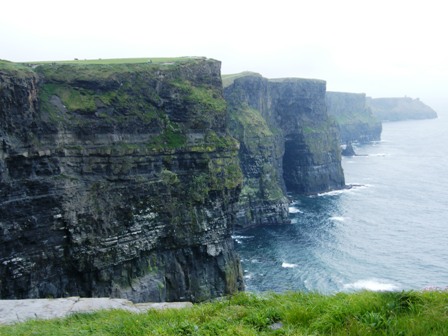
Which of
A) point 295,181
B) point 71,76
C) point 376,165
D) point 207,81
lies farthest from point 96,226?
point 376,165

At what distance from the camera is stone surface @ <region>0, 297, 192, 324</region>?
507 inches

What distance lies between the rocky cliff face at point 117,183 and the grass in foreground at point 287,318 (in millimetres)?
24276

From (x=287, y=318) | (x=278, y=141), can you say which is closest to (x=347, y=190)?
(x=278, y=141)

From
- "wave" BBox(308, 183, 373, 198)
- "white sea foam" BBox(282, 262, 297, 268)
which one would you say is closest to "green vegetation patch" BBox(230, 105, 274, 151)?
"wave" BBox(308, 183, 373, 198)

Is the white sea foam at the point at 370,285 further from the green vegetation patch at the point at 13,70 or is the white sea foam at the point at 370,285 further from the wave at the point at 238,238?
the green vegetation patch at the point at 13,70

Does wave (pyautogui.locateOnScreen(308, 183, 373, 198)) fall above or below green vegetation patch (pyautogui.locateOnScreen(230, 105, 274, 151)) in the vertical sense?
below

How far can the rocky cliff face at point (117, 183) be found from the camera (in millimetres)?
33156

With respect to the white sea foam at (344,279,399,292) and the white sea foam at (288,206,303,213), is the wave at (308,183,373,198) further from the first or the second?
the white sea foam at (344,279,399,292)

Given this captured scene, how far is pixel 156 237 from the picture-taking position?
131ft

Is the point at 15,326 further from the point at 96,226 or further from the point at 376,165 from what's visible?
the point at 376,165

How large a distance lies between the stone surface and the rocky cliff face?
20269mm

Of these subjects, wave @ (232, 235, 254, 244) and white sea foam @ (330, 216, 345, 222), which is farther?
white sea foam @ (330, 216, 345, 222)

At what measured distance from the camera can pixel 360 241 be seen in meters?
66.3

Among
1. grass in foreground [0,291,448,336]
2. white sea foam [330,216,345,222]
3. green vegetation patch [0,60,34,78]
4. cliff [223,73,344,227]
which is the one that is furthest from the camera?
cliff [223,73,344,227]
